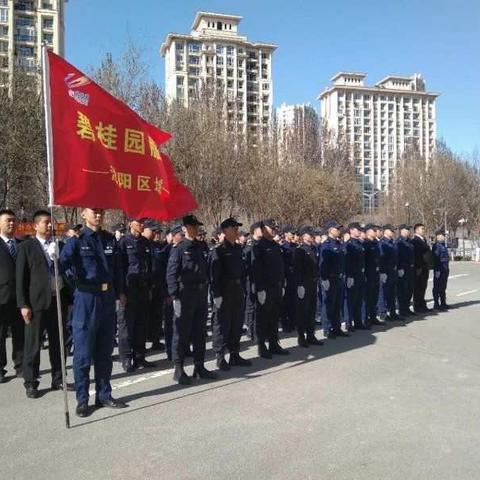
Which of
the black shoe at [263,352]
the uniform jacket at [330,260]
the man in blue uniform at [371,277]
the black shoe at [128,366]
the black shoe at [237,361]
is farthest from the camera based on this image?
the man in blue uniform at [371,277]

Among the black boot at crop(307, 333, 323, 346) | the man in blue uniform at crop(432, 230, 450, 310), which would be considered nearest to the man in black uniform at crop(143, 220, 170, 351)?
the black boot at crop(307, 333, 323, 346)

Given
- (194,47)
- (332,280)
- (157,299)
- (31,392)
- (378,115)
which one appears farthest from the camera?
(378,115)

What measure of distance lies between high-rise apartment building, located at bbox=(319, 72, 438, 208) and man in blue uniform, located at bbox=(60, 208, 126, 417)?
15502cm

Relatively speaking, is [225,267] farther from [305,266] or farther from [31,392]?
[31,392]

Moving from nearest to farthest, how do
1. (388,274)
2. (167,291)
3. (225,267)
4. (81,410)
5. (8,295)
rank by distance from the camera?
(81,410) → (8,295) → (225,267) → (167,291) → (388,274)

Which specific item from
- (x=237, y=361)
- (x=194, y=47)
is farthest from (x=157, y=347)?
(x=194, y=47)

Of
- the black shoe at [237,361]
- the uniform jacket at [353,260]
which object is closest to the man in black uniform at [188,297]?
the black shoe at [237,361]

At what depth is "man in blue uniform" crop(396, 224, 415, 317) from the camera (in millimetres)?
11695

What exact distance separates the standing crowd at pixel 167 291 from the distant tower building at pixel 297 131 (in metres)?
21.5

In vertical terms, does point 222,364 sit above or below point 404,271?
below

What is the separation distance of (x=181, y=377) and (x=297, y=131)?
32.2 metres

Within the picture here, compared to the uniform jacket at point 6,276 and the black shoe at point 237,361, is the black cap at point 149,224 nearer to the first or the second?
the uniform jacket at point 6,276

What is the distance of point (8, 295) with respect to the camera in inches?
265

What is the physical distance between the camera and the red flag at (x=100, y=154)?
4977mm
